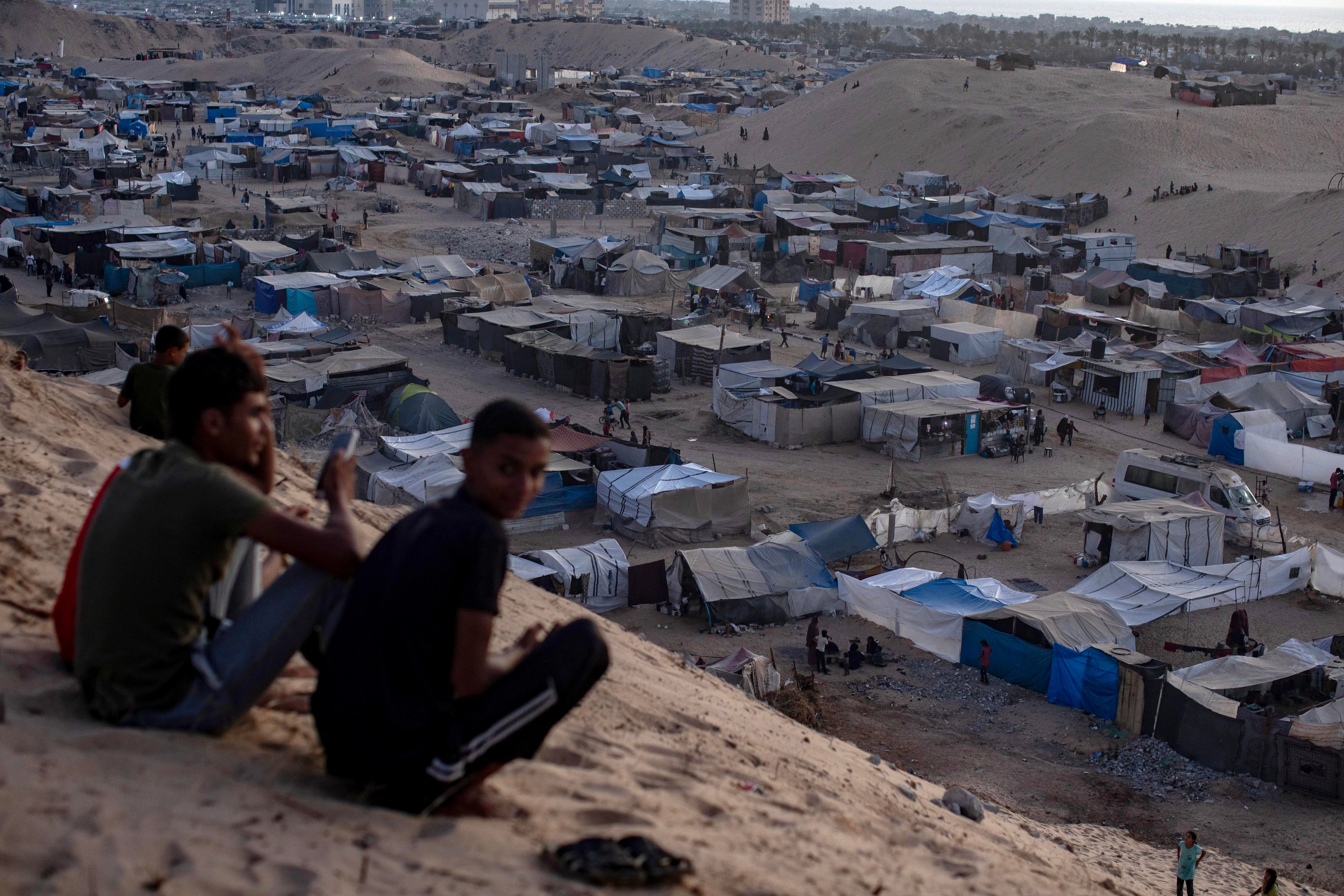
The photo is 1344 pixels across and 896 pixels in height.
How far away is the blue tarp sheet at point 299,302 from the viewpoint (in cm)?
3122

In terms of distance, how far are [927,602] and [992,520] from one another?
408 centimetres

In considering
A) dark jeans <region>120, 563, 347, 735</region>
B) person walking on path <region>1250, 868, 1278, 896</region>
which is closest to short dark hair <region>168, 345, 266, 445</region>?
dark jeans <region>120, 563, 347, 735</region>

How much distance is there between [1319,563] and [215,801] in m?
17.2

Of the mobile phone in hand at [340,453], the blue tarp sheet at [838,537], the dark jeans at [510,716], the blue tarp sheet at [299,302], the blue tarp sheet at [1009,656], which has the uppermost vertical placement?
the mobile phone in hand at [340,453]

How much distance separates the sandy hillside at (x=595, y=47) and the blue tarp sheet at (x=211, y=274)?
320ft

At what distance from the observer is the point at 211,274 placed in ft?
113

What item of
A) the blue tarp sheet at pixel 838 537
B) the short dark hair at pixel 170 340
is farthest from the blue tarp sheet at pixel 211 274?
the short dark hair at pixel 170 340

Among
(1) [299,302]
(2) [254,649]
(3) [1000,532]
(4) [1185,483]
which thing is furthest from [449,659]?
(1) [299,302]

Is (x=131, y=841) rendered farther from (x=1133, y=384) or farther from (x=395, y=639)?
(x=1133, y=384)

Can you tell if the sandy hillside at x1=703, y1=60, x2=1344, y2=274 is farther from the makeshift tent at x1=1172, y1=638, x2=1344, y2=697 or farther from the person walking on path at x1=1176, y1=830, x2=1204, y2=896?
the person walking on path at x1=1176, y1=830, x2=1204, y2=896

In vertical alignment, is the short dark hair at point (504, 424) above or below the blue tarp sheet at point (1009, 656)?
above

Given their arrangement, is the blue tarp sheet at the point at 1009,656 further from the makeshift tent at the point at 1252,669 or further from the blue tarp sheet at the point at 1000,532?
the blue tarp sheet at the point at 1000,532

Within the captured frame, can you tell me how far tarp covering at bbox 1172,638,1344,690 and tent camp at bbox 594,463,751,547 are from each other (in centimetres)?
717

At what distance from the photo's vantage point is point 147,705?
3344 millimetres
